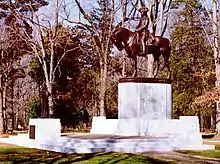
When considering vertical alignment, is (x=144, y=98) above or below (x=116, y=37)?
below

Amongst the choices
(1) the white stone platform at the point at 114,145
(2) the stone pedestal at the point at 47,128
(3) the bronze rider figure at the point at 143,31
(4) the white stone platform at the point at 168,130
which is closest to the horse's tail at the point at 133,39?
(3) the bronze rider figure at the point at 143,31

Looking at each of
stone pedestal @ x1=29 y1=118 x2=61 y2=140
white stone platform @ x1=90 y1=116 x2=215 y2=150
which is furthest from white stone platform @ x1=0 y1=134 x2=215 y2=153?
stone pedestal @ x1=29 y1=118 x2=61 y2=140

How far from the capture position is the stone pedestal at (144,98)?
20.5m

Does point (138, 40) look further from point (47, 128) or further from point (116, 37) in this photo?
point (47, 128)

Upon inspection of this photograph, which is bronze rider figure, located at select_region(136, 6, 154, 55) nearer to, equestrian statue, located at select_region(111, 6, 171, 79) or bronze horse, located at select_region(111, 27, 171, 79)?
equestrian statue, located at select_region(111, 6, 171, 79)

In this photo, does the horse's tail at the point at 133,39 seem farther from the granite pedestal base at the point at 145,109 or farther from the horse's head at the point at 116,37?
the granite pedestal base at the point at 145,109

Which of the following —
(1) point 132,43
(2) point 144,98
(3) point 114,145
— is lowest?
(3) point 114,145

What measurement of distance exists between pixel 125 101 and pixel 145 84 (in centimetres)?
108

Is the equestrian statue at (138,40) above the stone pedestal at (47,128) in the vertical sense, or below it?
above

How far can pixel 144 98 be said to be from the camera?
2053cm

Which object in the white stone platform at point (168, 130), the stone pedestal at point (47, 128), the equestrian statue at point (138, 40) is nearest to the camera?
the white stone platform at point (168, 130)

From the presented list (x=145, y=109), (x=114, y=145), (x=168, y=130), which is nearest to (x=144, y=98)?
(x=145, y=109)

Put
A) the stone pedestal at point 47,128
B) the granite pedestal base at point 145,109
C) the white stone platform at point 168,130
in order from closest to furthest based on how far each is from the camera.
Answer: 1. the white stone platform at point 168,130
2. the stone pedestal at point 47,128
3. the granite pedestal base at point 145,109

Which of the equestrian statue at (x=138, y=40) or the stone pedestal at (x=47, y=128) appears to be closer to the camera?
the stone pedestal at (x=47, y=128)
